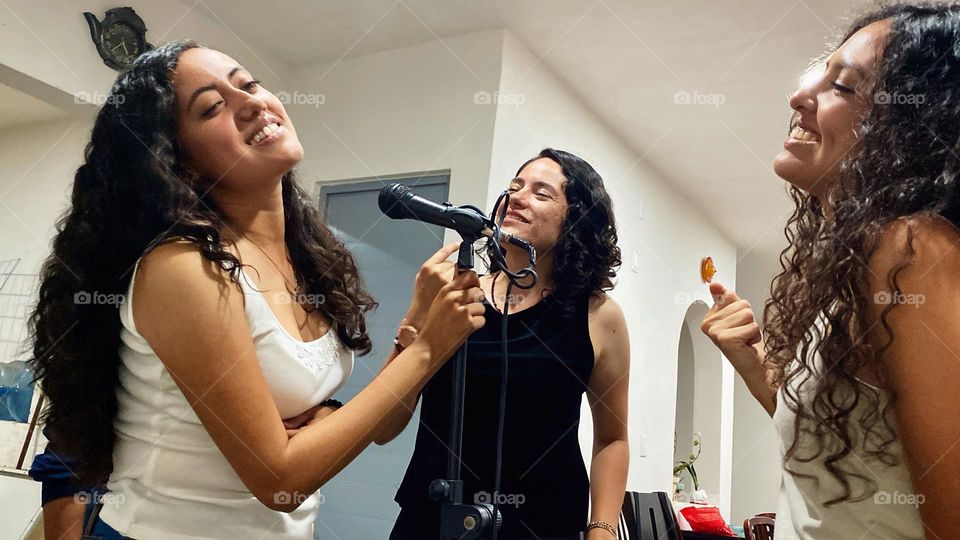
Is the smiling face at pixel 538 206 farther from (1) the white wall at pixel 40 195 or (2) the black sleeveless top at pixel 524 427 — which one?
(1) the white wall at pixel 40 195

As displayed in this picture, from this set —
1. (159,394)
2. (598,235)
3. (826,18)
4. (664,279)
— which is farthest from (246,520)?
(664,279)

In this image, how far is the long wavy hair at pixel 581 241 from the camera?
158cm

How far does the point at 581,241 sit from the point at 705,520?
1.99 metres

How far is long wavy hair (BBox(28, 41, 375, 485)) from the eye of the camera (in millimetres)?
880

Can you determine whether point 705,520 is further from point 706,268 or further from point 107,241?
point 107,241

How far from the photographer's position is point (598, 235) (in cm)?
170

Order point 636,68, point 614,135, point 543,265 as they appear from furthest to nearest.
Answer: point 614,135, point 636,68, point 543,265

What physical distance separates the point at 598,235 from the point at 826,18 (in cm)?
168

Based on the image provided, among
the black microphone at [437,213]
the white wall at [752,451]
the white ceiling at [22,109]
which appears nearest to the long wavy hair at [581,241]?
the black microphone at [437,213]

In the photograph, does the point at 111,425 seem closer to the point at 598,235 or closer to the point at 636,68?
the point at 598,235

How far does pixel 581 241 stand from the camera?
1661mm

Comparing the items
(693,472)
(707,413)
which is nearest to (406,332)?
(693,472)

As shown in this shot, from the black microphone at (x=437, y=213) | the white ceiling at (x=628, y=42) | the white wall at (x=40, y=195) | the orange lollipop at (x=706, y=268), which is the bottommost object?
the black microphone at (x=437, y=213)

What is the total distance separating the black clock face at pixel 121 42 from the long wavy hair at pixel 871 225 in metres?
2.53
